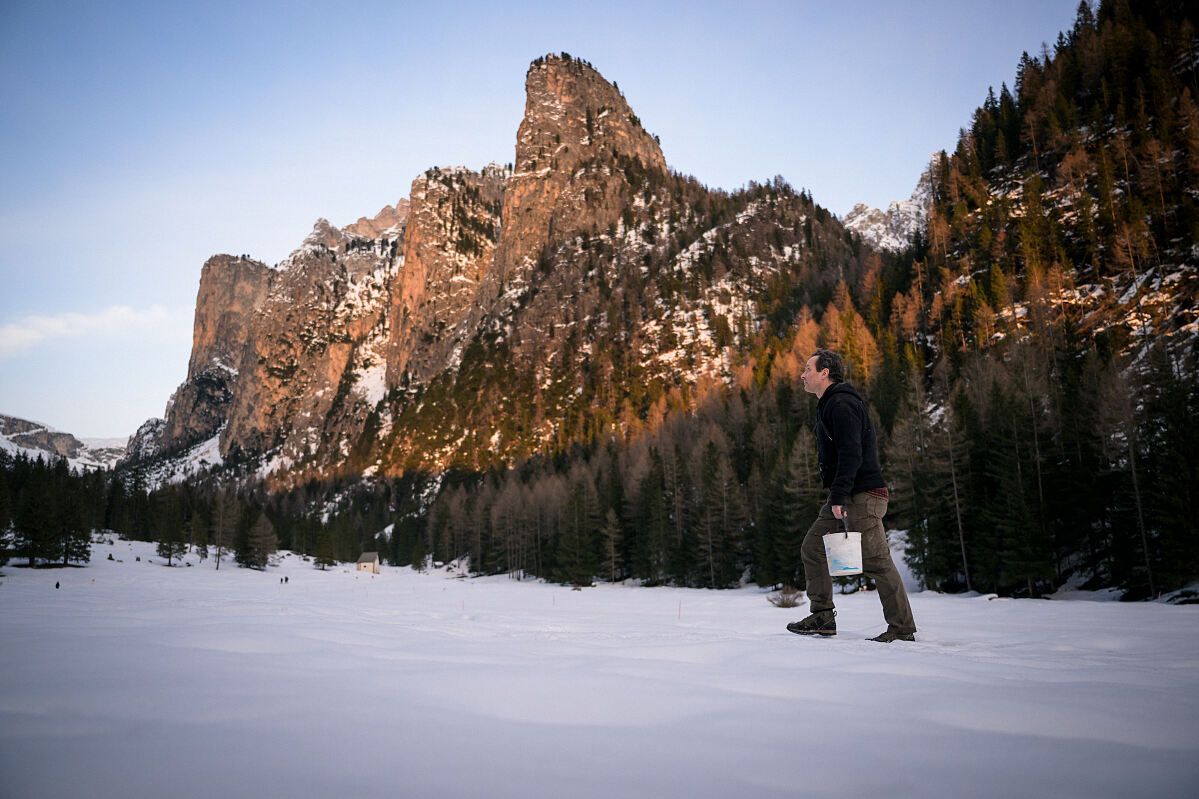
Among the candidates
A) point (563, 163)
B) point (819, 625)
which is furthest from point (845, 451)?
point (563, 163)

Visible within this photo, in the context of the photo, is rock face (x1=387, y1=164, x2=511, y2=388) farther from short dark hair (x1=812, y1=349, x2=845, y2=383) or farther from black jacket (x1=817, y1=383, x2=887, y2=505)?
black jacket (x1=817, y1=383, x2=887, y2=505)

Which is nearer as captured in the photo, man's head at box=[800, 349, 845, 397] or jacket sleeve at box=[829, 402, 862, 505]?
jacket sleeve at box=[829, 402, 862, 505]

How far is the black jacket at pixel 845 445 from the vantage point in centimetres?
504

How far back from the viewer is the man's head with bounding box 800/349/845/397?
5.59 meters

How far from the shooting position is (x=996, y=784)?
4.77 ft

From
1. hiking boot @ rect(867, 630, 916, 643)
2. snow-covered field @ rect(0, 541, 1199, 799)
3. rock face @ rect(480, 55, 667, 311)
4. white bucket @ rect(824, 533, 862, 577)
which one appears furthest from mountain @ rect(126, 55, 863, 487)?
snow-covered field @ rect(0, 541, 1199, 799)

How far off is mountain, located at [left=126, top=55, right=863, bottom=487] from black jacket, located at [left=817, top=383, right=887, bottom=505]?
91486mm

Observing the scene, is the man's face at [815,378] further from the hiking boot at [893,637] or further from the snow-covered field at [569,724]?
the snow-covered field at [569,724]

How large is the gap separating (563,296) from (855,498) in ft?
428

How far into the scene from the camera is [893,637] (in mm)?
4977

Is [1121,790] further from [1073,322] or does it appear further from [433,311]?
[433,311]

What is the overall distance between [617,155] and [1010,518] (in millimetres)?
146445

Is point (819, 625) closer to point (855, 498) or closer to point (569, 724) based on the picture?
point (855, 498)

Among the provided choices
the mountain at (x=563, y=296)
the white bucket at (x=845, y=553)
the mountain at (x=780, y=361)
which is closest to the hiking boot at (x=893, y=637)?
the white bucket at (x=845, y=553)
